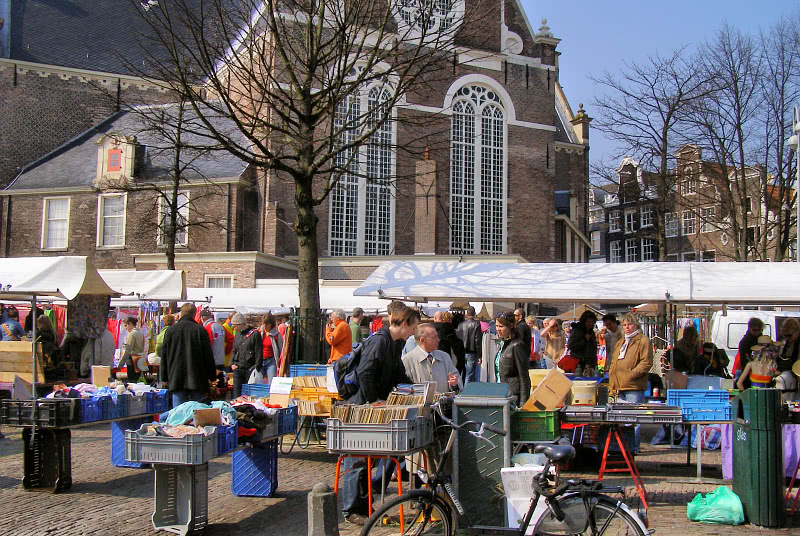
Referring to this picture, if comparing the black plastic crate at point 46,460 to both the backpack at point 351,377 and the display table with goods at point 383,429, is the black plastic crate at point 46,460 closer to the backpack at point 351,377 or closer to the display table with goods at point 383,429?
the backpack at point 351,377

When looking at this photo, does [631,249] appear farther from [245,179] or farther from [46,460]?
[46,460]

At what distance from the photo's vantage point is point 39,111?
3616 centimetres

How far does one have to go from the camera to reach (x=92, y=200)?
32.7 m

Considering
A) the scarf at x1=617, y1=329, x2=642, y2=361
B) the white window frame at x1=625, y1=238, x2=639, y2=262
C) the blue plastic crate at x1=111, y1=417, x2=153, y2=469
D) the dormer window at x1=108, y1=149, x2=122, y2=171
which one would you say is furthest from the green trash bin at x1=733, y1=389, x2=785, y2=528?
the white window frame at x1=625, y1=238, x2=639, y2=262

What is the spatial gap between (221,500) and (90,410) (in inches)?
67.5

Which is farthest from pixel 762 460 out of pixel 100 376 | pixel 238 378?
pixel 238 378

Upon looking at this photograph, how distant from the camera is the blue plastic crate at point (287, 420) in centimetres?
820

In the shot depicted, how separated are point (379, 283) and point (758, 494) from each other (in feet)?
26.3

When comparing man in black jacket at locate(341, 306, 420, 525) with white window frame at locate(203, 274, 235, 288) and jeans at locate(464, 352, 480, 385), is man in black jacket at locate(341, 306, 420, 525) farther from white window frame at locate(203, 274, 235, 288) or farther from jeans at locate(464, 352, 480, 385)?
white window frame at locate(203, 274, 235, 288)

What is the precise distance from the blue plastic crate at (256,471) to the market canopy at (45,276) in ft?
13.2

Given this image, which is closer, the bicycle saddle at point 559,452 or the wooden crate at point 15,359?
the bicycle saddle at point 559,452

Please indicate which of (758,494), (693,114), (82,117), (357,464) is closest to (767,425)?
(758,494)

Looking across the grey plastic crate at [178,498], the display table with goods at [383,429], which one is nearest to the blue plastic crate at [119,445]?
the grey plastic crate at [178,498]

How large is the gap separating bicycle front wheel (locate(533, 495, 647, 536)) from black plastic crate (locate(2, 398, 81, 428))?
5.16m
